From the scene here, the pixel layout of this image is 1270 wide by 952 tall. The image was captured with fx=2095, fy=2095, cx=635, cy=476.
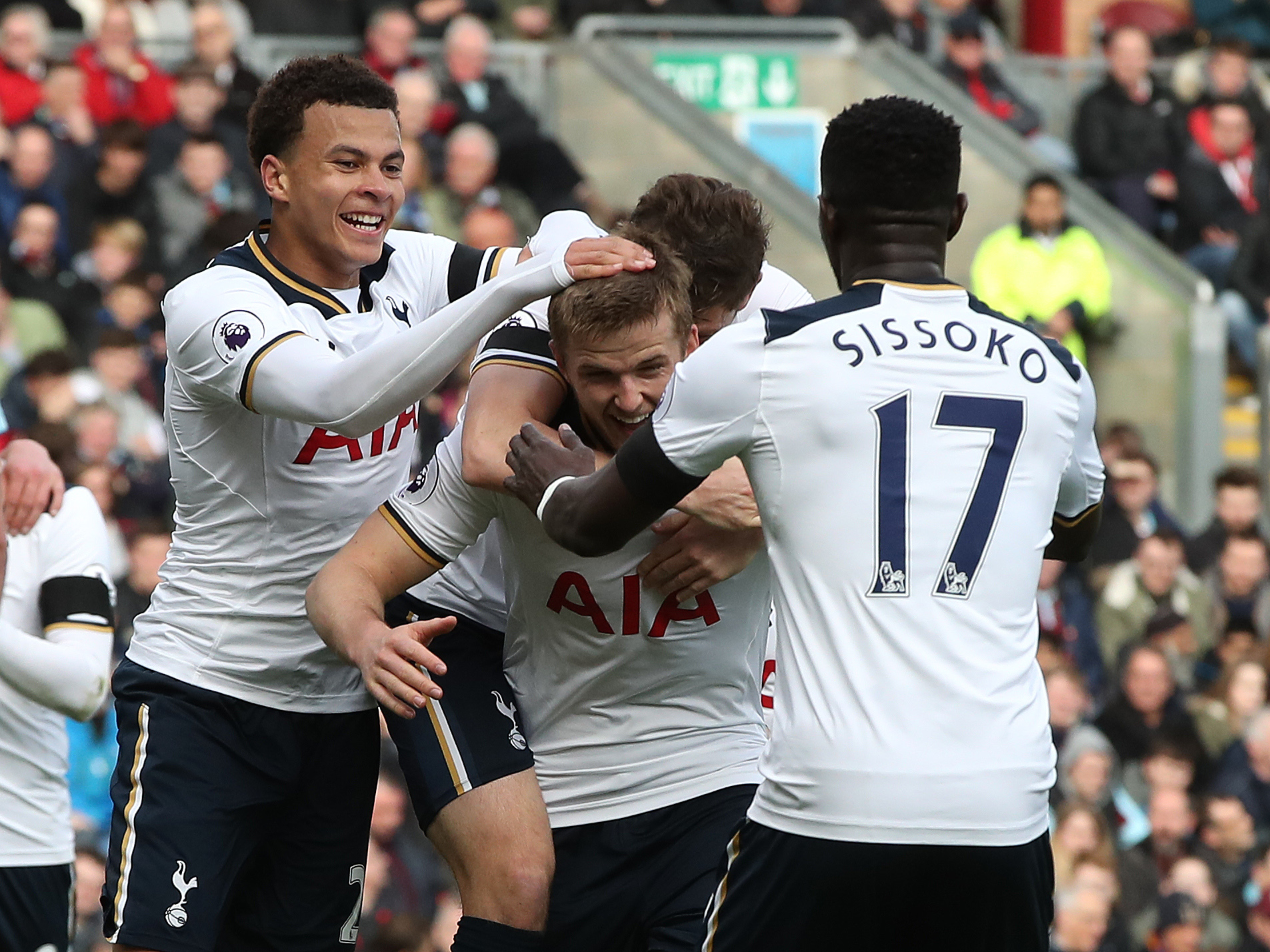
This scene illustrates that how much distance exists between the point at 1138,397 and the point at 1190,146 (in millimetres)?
2171

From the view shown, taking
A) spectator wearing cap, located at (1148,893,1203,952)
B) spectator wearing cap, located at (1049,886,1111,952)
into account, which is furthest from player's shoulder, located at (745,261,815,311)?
spectator wearing cap, located at (1148,893,1203,952)

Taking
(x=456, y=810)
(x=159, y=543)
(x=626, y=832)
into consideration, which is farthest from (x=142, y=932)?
(x=159, y=543)

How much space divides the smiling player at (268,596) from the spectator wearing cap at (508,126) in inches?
279

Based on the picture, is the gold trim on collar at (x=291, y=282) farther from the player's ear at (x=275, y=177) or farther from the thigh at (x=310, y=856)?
the thigh at (x=310, y=856)

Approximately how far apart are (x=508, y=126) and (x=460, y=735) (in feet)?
26.6

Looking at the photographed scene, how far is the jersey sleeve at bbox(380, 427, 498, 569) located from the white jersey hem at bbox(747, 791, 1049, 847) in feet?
3.88

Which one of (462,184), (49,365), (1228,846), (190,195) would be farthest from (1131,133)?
(49,365)

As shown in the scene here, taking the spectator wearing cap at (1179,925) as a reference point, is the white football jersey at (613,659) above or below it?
above

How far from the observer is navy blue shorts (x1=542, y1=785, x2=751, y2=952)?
4.64m

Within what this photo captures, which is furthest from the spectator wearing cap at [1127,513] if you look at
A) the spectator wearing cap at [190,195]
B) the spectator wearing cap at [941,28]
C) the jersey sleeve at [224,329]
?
the jersey sleeve at [224,329]

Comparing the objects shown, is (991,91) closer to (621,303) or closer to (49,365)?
(49,365)

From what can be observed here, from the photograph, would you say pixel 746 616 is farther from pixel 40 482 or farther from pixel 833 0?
pixel 833 0

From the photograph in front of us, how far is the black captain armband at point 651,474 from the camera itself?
3.92 m

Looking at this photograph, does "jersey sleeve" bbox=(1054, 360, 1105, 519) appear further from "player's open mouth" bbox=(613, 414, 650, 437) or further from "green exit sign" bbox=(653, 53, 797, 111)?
"green exit sign" bbox=(653, 53, 797, 111)
